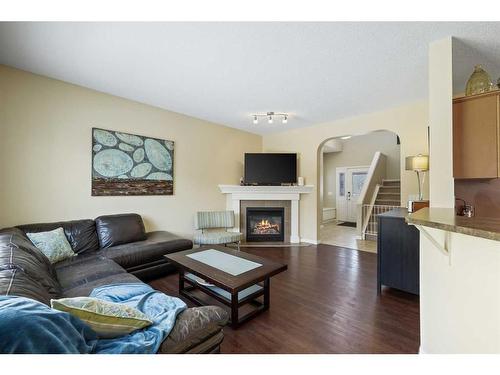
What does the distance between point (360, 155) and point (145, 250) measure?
24.5ft

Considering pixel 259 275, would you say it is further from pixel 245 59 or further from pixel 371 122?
pixel 371 122

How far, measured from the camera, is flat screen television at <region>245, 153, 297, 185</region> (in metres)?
4.68

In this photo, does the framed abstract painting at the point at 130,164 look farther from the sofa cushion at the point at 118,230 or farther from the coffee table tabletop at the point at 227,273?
the coffee table tabletop at the point at 227,273

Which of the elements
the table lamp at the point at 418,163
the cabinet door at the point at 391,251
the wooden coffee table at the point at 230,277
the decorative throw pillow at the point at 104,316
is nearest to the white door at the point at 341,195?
the table lamp at the point at 418,163

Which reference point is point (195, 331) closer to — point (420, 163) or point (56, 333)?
point (56, 333)

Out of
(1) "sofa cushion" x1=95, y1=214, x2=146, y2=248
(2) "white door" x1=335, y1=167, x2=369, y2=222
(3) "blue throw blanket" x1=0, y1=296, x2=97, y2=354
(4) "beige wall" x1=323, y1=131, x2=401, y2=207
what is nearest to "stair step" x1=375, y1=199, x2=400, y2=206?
(2) "white door" x1=335, y1=167, x2=369, y2=222

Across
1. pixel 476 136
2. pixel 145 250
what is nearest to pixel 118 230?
pixel 145 250

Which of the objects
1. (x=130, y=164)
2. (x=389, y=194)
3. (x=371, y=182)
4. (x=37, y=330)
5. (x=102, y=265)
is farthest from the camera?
(x=371, y=182)

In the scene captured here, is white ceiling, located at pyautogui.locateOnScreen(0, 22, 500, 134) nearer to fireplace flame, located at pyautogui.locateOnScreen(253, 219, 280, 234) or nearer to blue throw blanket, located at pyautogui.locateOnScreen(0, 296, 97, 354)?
blue throw blanket, located at pyautogui.locateOnScreen(0, 296, 97, 354)

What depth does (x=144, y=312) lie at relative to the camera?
1.32m

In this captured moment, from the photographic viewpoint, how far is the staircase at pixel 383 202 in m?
5.16

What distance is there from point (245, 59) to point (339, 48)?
0.88m

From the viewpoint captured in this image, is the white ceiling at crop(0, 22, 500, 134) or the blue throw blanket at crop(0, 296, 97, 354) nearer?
the blue throw blanket at crop(0, 296, 97, 354)

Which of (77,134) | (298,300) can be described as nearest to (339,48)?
(298,300)
